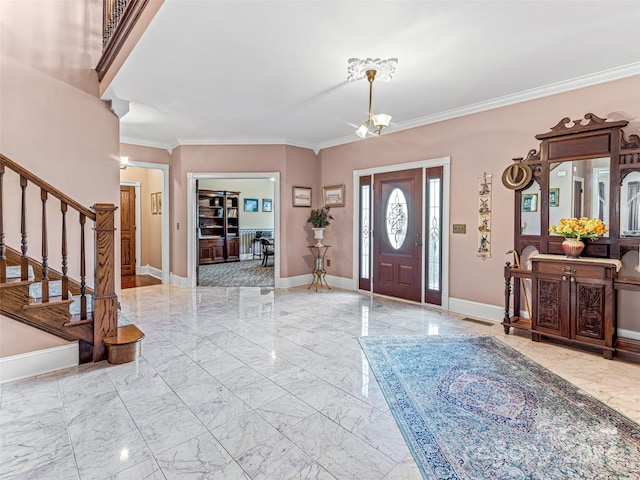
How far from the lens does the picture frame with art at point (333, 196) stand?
6.14 meters

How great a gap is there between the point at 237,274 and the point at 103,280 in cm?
484

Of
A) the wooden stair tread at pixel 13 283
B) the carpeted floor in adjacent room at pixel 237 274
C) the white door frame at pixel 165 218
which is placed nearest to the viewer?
the wooden stair tread at pixel 13 283

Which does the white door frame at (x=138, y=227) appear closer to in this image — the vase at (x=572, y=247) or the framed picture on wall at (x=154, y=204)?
the framed picture on wall at (x=154, y=204)

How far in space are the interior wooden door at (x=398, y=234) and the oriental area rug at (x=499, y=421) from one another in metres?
2.07

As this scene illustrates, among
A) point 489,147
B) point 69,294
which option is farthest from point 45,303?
point 489,147

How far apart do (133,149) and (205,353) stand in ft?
14.9

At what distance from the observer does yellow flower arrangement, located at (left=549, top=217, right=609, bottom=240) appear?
3.23 m

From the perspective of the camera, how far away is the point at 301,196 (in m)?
6.35

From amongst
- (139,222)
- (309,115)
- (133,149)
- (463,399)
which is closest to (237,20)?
(309,115)

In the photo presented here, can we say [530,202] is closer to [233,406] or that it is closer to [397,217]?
[397,217]

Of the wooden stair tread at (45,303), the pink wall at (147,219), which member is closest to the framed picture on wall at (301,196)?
the pink wall at (147,219)

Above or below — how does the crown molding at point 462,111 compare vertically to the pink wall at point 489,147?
above

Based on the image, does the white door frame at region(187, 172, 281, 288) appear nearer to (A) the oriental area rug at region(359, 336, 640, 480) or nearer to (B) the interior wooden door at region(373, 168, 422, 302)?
(B) the interior wooden door at region(373, 168, 422, 302)

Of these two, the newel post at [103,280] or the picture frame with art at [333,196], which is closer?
the newel post at [103,280]
